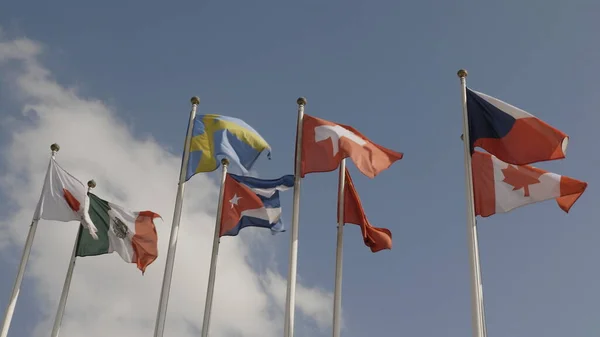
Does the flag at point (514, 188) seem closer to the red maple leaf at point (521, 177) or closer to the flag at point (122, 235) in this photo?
the red maple leaf at point (521, 177)

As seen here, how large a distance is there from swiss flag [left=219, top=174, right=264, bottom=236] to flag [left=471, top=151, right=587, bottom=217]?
6.84 m

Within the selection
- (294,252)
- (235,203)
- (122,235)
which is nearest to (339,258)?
(294,252)

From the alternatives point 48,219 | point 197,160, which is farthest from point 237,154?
point 48,219

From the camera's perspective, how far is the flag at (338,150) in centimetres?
2175

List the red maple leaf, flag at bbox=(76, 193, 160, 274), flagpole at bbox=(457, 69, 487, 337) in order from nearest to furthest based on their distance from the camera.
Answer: flagpole at bbox=(457, 69, 487, 337) < the red maple leaf < flag at bbox=(76, 193, 160, 274)

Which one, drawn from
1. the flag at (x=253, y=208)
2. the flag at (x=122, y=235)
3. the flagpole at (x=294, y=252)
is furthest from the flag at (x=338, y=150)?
the flag at (x=122, y=235)

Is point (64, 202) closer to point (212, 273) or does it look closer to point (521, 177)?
point (212, 273)

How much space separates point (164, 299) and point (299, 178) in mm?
5267

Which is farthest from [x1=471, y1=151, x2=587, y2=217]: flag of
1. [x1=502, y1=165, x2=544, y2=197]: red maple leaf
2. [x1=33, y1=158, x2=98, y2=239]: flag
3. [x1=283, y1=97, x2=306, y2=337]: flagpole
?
[x1=33, y1=158, x2=98, y2=239]: flag

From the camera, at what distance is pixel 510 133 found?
20.8 m

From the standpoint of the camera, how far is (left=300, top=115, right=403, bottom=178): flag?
2175cm

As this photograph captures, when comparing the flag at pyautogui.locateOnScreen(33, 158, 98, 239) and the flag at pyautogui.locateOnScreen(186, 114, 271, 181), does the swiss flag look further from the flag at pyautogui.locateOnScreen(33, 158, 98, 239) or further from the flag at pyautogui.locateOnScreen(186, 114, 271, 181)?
the flag at pyautogui.locateOnScreen(33, 158, 98, 239)

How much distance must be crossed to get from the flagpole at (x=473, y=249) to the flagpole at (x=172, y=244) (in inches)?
338

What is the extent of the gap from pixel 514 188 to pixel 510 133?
1.56 metres
